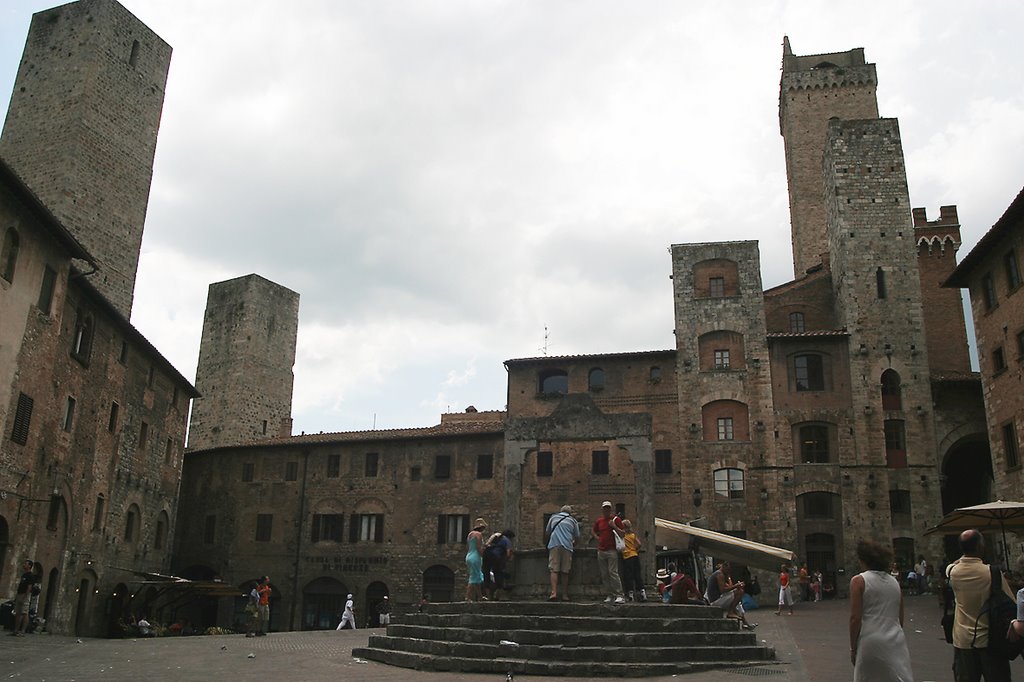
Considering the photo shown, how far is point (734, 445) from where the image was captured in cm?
3444

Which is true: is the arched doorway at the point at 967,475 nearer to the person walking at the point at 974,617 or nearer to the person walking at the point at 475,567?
the person walking at the point at 475,567

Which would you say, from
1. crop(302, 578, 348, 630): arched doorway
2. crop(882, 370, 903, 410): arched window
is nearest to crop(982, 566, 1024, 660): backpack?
crop(882, 370, 903, 410): arched window

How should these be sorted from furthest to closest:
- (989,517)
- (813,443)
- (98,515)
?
(813,443)
(98,515)
(989,517)

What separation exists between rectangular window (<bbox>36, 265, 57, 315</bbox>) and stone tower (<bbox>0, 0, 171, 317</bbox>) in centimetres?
1125

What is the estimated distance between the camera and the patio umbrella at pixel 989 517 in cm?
1658

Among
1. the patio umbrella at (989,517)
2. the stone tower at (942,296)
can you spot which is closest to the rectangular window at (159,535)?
the patio umbrella at (989,517)

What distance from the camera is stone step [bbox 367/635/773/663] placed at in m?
11.3

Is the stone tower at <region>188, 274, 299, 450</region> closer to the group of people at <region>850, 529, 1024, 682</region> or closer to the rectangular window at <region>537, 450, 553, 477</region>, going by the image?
the rectangular window at <region>537, 450, 553, 477</region>

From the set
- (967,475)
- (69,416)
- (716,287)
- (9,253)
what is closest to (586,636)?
(9,253)

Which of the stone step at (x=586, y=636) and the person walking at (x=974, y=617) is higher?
the person walking at (x=974, y=617)

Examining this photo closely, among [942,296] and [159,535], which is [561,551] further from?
[942,296]

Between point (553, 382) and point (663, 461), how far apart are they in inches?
234

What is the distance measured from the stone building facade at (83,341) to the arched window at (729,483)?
73.7ft

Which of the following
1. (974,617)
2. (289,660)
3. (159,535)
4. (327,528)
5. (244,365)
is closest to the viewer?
(974,617)
